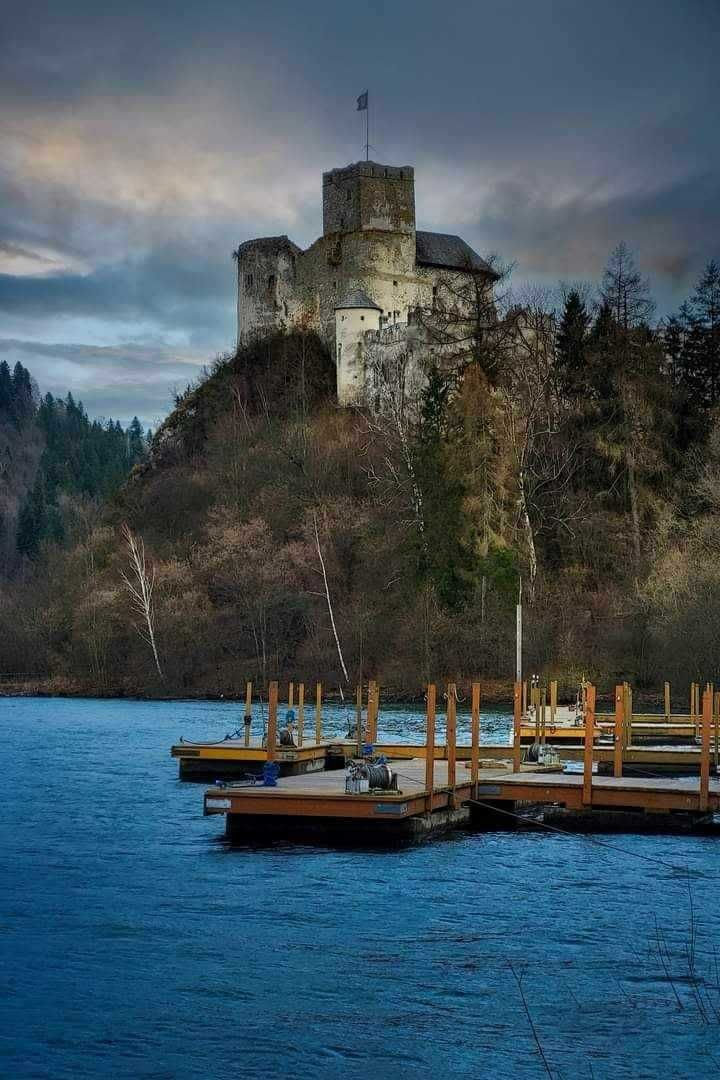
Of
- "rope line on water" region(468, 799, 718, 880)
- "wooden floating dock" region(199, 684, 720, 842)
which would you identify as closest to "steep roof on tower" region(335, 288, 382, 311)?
"wooden floating dock" region(199, 684, 720, 842)

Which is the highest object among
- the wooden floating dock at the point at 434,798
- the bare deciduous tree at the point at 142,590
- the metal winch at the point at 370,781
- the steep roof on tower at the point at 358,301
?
the steep roof on tower at the point at 358,301

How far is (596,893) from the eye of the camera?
801 inches

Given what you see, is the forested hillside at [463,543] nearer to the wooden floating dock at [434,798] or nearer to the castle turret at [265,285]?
the castle turret at [265,285]

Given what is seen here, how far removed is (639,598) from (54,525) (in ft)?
290

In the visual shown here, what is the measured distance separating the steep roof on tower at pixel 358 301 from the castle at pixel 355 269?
0.20ft

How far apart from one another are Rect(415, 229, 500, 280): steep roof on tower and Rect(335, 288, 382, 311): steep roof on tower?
544cm

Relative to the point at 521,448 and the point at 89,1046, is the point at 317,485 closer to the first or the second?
the point at 521,448

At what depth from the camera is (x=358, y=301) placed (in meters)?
88.8

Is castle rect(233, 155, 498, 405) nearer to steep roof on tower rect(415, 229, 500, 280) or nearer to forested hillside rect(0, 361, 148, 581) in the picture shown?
steep roof on tower rect(415, 229, 500, 280)

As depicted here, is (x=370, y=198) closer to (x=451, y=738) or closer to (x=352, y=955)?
(x=451, y=738)

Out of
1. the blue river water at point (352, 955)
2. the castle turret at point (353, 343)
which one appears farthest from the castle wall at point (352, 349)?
the blue river water at point (352, 955)

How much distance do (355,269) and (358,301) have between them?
3765 millimetres

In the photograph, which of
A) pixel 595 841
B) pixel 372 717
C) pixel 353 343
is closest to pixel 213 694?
pixel 353 343

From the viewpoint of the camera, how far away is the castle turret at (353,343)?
86.8m
